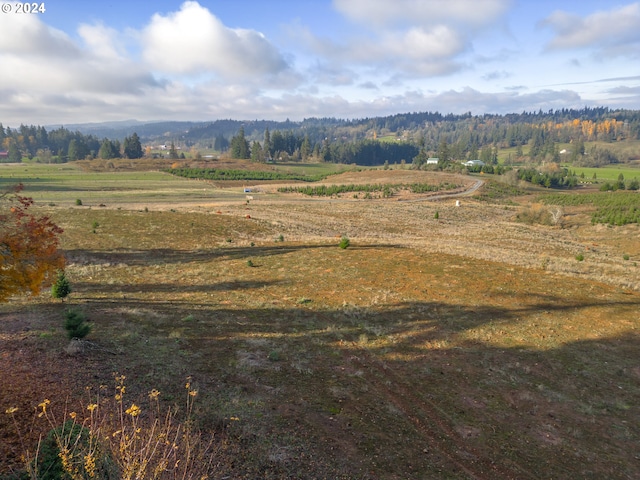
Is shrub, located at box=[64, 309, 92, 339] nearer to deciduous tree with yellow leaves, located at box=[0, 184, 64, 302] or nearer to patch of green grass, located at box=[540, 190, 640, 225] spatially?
deciduous tree with yellow leaves, located at box=[0, 184, 64, 302]

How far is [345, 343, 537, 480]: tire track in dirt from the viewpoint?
1008 cm

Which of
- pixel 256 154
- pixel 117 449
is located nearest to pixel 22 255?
pixel 117 449

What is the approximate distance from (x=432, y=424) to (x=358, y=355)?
4.89 meters

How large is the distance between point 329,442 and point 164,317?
12341 millimetres

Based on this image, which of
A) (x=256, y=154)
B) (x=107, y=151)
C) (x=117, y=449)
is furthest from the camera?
(x=256, y=154)

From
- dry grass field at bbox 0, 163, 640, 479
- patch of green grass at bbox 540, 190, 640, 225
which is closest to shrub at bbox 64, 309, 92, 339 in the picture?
dry grass field at bbox 0, 163, 640, 479

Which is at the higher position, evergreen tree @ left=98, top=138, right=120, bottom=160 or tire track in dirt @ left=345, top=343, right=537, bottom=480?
evergreen tree @ left=98, top=138, right=120, bottom=160

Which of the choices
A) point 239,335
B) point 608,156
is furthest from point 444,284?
point 608,156

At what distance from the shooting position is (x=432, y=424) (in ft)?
39.1

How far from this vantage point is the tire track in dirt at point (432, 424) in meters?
10.1

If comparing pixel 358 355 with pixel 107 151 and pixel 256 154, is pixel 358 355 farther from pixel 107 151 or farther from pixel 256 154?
pixel 107 151

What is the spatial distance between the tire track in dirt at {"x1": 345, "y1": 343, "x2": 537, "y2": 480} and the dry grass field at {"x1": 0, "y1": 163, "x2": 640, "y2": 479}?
0.06 meters

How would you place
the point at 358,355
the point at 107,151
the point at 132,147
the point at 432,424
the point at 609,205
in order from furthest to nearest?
the point at 132,147 → the point at 107,151 → the point at 609,205 → the point at 358,355 → the point at 432,424

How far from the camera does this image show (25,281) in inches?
573
